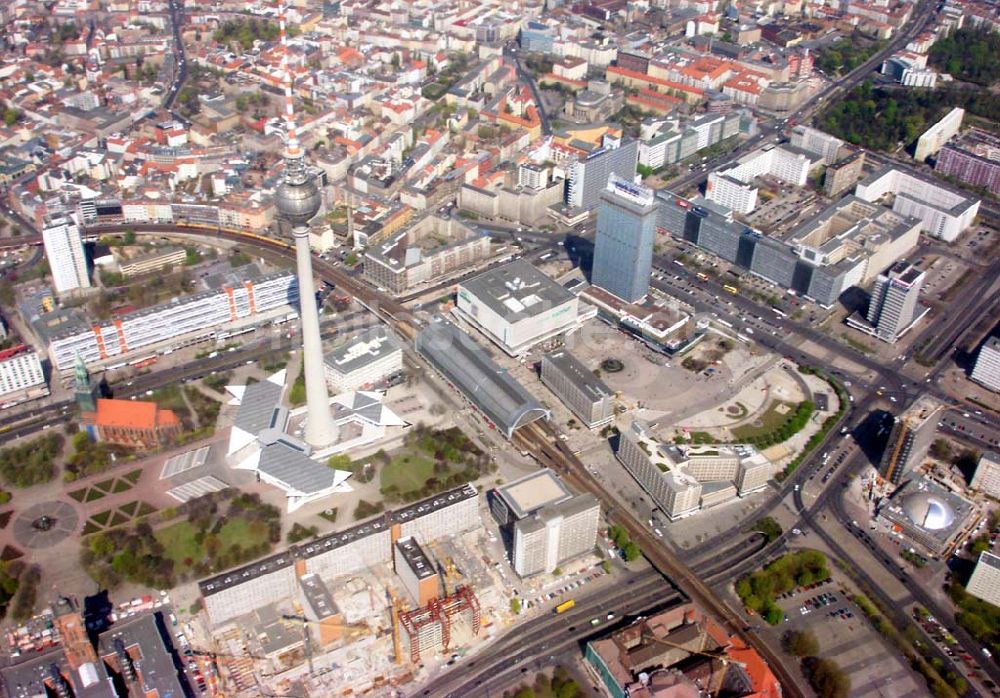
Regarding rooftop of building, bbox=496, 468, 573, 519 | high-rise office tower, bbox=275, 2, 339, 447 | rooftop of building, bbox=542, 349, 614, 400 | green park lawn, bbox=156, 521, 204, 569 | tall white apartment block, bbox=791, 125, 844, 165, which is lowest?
green park lawn, bbox=156, 521, 204, 569

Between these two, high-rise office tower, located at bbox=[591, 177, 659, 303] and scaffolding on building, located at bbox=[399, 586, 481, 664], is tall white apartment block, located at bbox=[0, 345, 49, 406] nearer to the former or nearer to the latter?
scaffolding on building, located at bbox=[399, 586, 481, 664]

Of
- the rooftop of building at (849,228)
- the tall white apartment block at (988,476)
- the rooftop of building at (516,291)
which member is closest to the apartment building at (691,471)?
the tall white apartment block at (988,476)

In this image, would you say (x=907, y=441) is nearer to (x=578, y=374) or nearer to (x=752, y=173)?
(x=578, y=374)

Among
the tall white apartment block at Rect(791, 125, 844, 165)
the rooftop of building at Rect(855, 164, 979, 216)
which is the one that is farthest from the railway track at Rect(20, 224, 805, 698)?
the tall white apartment block at Rect(791, 125, 844, 165)

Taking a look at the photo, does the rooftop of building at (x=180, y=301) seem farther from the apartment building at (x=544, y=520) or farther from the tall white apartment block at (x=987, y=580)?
the tall white apartment block at (x=987, y=580)

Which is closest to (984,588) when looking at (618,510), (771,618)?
(771,618)

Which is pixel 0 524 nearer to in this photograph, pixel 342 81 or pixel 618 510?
pixel 618 510
